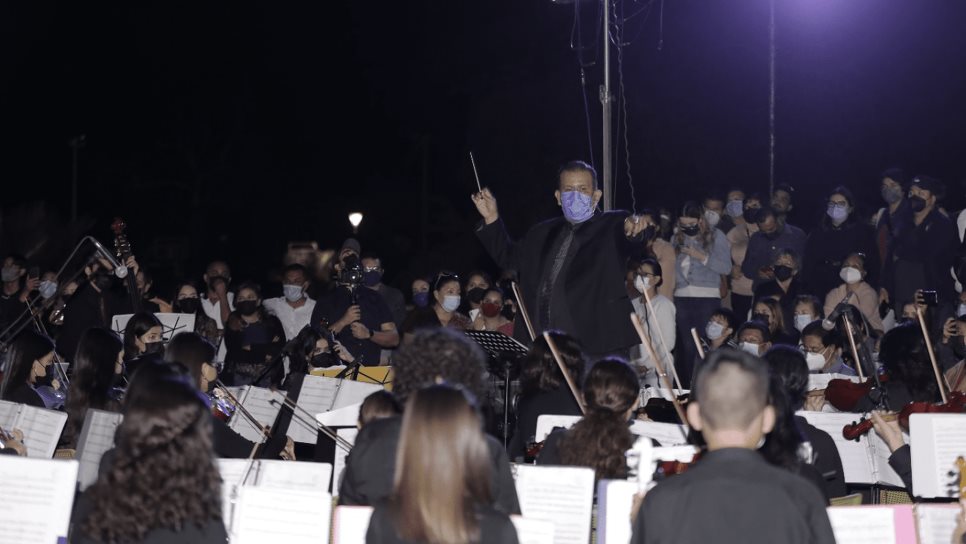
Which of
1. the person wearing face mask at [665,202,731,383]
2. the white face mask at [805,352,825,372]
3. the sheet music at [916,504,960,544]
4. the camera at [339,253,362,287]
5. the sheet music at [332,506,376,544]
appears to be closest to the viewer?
the sheet music at [332,506,376,544]

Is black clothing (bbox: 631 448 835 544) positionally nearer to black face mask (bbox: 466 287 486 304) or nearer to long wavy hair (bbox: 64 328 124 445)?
long wavy hair (bbox: 64 328 124 445)

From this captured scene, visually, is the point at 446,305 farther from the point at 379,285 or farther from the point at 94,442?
the point at 94,442

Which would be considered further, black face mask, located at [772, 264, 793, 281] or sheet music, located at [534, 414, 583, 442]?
black face mask, located at [772, 264, 793, 281]

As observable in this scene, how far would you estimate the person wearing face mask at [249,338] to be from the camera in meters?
10.2

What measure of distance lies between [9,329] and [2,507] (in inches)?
293

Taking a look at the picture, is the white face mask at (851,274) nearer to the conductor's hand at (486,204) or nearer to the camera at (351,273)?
the camera at (351,273)

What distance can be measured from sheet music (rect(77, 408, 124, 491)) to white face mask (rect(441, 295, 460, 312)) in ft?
16.8

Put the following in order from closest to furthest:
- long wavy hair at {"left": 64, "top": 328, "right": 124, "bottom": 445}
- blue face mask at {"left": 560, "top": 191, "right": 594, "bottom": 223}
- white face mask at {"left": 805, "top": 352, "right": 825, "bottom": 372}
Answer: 1. long wavy hair at {"left": 64, "top": 328, "right": 124, "bottom": 445}
2. blue face mask at {"left": 560, "top": 191, "right": 594, "bottom": 223}
3. white face mask at {"left": 805, "top": 352, "right": 825, "bottom": 372}

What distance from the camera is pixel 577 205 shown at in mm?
7465

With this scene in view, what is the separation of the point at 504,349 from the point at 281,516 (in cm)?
385

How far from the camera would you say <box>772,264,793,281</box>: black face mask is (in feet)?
38.1

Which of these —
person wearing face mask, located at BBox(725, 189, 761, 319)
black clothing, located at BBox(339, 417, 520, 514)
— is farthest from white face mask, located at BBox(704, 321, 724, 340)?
black clothing, located at BBox(339, 417, 520, 514)

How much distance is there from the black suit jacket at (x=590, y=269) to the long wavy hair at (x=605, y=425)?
6.31ft

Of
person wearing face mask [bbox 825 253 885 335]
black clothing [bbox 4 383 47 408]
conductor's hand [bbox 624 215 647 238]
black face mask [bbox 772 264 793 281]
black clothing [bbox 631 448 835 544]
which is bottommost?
black clothing [bbox 631 448 835 544]
